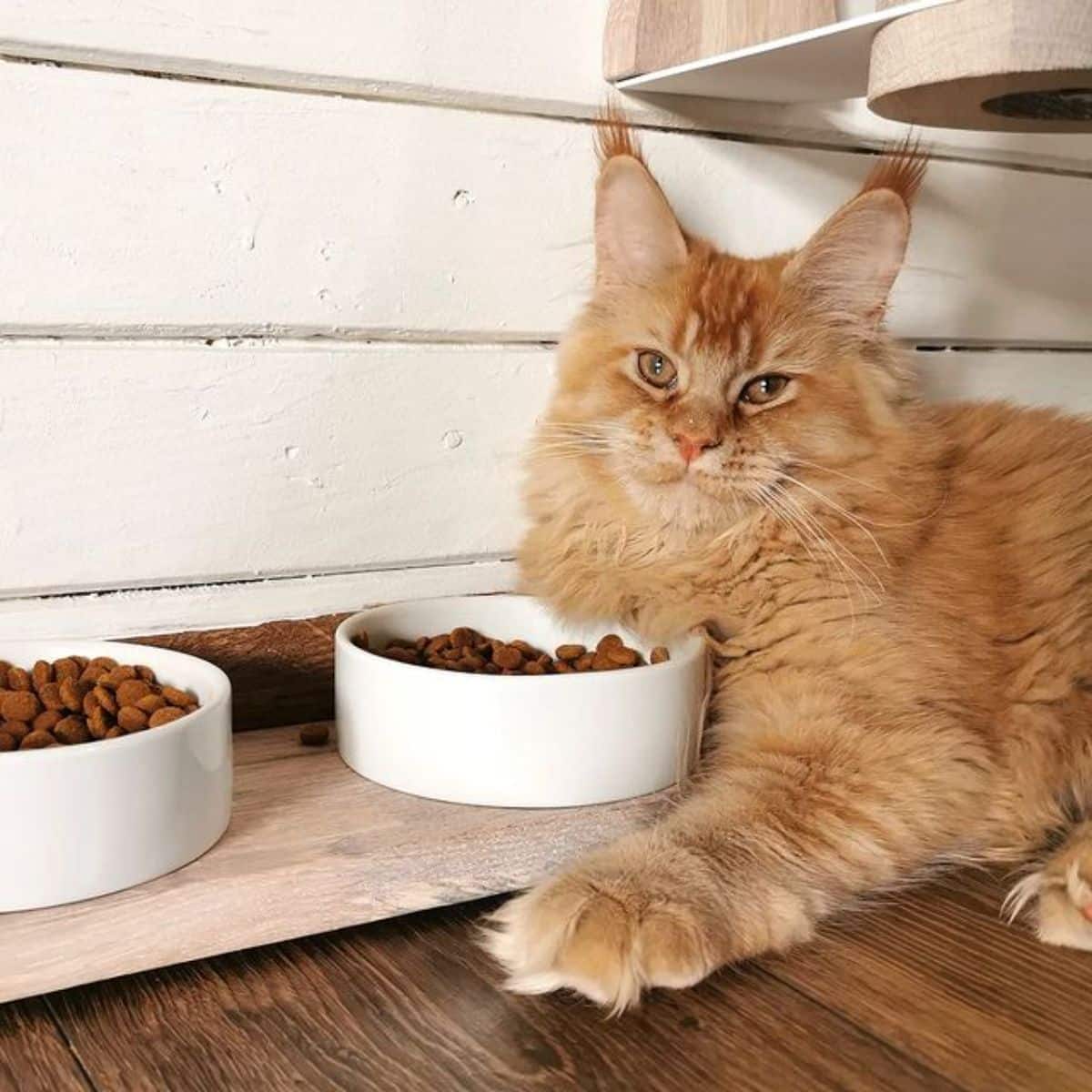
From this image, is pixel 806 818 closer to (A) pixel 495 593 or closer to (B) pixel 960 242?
(A) pixel 495 593

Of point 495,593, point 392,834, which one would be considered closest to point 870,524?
point 495,593

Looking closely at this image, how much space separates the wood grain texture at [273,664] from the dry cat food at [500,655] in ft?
0.48

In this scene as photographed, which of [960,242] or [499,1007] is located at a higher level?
[960,242]

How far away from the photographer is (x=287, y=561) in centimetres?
157

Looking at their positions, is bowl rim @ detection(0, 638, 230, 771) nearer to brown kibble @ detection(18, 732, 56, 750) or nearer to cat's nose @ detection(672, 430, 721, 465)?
brown kibble @ detection(18, 732, 56, 750)

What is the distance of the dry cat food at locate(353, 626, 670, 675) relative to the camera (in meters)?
1.40

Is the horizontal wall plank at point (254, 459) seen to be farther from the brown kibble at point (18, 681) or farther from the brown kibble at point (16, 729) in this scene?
the brown kibble at point (16, 729)

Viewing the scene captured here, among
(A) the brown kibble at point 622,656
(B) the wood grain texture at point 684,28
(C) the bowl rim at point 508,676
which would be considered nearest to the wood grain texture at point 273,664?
(C) the bowl rim at point 508,676

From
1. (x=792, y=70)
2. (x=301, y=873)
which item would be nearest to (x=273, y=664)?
(x=301, y=873)

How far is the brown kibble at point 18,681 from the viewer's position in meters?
1.25

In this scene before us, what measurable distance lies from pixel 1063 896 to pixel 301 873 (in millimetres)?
722

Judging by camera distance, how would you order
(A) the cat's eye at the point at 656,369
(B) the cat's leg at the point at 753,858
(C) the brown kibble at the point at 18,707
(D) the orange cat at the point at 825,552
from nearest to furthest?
1. (B) the cat's leg at the point at 753,858
2. (C) the brown kibble at the point at 18,707
3. (D) the orange cat at the point at 825,552
4. (A) the cat's eye at the point at 656,369

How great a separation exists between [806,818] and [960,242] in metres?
1.10

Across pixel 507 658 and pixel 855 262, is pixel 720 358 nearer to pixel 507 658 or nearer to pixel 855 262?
pixel 855 262
